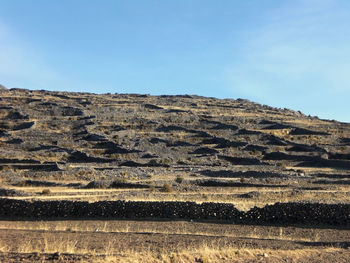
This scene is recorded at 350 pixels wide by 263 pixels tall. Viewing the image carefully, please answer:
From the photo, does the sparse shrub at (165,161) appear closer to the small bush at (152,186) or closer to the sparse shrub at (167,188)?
the small bush at (152,186)

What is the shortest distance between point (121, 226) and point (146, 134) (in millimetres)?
44886

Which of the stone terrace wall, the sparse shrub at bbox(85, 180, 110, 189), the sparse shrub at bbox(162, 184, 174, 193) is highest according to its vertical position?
the sparse shrub at bbox(162, 184, 174, 193)

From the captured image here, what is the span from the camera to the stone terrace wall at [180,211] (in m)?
16.6

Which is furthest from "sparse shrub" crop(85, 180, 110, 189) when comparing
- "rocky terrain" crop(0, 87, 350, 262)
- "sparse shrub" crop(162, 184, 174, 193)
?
"sparse shrub" crop(162, 184, 174, 193)

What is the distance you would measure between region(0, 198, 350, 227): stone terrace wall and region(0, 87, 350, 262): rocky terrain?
4cm

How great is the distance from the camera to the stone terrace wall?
1664 cm

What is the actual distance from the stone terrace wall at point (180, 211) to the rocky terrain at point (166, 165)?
0.04 m

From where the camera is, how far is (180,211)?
17812 millimetres

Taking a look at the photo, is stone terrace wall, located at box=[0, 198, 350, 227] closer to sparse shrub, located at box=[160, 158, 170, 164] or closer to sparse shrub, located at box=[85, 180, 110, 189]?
sparse shrub, located at box=[85, 180, 110, 189]

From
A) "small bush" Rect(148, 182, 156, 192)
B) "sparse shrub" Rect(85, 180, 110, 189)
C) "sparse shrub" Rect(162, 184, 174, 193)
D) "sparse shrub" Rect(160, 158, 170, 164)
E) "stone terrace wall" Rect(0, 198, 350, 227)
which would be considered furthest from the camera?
"sparse shrub" Rect(160, 158, 170, 164)

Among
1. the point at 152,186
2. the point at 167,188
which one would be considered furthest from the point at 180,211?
the point at 152,186

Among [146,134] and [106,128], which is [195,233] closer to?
[146,134]

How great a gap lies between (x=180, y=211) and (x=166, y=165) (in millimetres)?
22063

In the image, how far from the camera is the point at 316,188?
25156 millimetres
